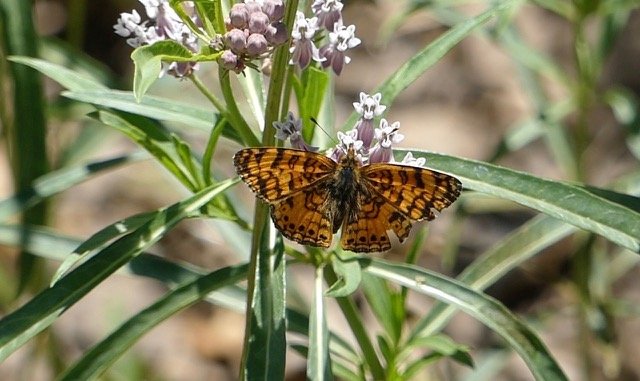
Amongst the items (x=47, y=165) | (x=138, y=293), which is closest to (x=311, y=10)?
(x=47, y=165)

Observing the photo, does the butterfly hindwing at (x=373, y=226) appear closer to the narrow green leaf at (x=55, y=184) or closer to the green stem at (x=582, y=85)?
the narrow green leaf at (x=55, y=184)

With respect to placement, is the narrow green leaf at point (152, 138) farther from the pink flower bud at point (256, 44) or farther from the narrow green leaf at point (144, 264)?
the pink flower bud at point (256, 44)

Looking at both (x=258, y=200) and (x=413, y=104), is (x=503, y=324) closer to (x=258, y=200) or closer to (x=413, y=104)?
(x=258, y=200)

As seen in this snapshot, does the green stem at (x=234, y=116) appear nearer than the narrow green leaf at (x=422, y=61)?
Yes

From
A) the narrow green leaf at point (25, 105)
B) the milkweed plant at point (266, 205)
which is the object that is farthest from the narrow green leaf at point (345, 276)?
the narrow green leaf at point (25, 105)

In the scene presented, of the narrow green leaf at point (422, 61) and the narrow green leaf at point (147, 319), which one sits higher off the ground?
the narrow green leaf at point (422, 61)

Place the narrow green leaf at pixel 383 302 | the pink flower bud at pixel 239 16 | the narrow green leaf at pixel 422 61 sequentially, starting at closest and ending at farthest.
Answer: the pink flower bud at pixel 239 16, the narrow green leaf at pixel 422 61, the narrow green leaf at pixel 383 302

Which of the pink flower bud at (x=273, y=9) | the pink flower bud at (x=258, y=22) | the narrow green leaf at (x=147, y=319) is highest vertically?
the pink flower bud at (x=273, y=9)

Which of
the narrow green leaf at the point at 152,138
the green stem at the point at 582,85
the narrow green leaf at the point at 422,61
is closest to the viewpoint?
the narrow green leaf at the point at 422,61

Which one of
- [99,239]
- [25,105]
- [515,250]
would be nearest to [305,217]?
[99,239]
